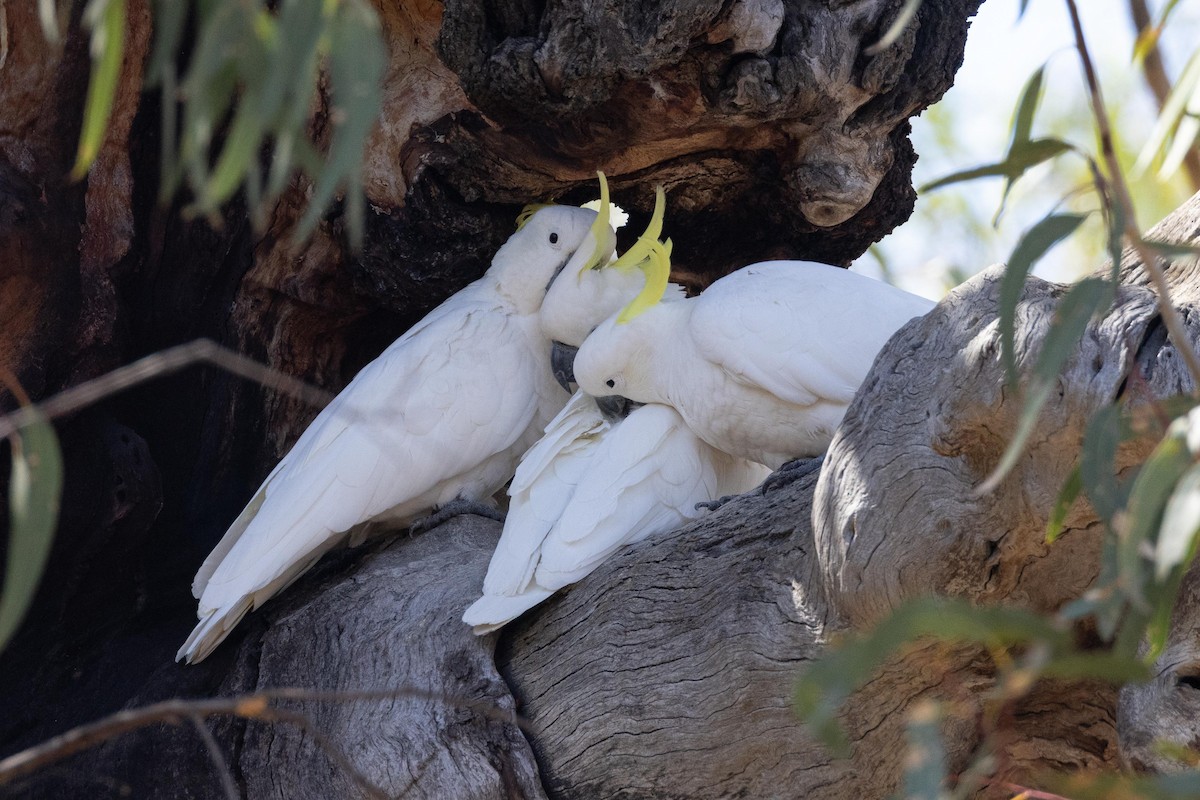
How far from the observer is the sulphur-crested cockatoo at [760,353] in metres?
2.04

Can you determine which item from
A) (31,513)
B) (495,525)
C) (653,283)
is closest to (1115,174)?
(31,513)

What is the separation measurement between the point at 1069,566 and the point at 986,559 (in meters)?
0.12

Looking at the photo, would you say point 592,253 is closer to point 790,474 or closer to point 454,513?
point 454,513

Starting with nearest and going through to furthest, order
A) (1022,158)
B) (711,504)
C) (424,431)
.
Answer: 1. (1022,158)
2. (711,504)
3. (424,431)

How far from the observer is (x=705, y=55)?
2.09 meters

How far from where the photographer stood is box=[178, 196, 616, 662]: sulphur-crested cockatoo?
2121mm

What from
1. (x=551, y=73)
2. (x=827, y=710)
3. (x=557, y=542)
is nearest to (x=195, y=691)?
(x=557, y=542)

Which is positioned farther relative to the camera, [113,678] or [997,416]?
[113,678]

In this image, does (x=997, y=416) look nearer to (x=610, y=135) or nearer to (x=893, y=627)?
(x=893, y=627)

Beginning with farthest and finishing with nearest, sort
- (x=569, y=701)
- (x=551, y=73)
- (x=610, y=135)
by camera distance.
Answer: (x=610, y=135), (x=551, y=73), (x=569, y=701)

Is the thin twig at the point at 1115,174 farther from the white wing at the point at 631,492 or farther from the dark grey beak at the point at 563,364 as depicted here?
the dark grey beak at the point at 563,364

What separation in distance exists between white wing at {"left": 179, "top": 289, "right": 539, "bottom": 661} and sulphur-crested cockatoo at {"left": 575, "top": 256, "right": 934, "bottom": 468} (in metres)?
0.26

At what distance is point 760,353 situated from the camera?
2.07 meters

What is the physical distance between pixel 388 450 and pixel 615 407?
0.44 m
